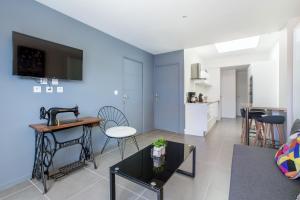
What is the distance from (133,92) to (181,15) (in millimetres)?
2124

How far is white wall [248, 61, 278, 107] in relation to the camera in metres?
4.11

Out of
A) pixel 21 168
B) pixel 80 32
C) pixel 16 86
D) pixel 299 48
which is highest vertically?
pixel 80 32

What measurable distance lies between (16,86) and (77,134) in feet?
3.58

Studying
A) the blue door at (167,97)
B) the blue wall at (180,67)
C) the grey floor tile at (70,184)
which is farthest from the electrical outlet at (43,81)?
the blue wall at (180,67)

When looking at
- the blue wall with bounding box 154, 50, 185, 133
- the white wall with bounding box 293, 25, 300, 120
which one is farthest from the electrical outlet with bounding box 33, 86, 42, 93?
the white wall with bounding box 293, 25, 300, 120

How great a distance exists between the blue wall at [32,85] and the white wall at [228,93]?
5.99 metres

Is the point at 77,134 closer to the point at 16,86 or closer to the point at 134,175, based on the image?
the point at 16,86

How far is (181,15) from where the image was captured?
2.36 metres

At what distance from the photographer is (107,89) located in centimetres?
307

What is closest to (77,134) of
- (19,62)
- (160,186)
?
(19,62)

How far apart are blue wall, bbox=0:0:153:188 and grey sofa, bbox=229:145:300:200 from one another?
237 cm

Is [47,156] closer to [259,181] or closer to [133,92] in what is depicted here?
[133,92]

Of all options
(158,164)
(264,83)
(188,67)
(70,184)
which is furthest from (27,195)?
(264,83)

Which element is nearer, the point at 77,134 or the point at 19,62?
the point at 19,62
